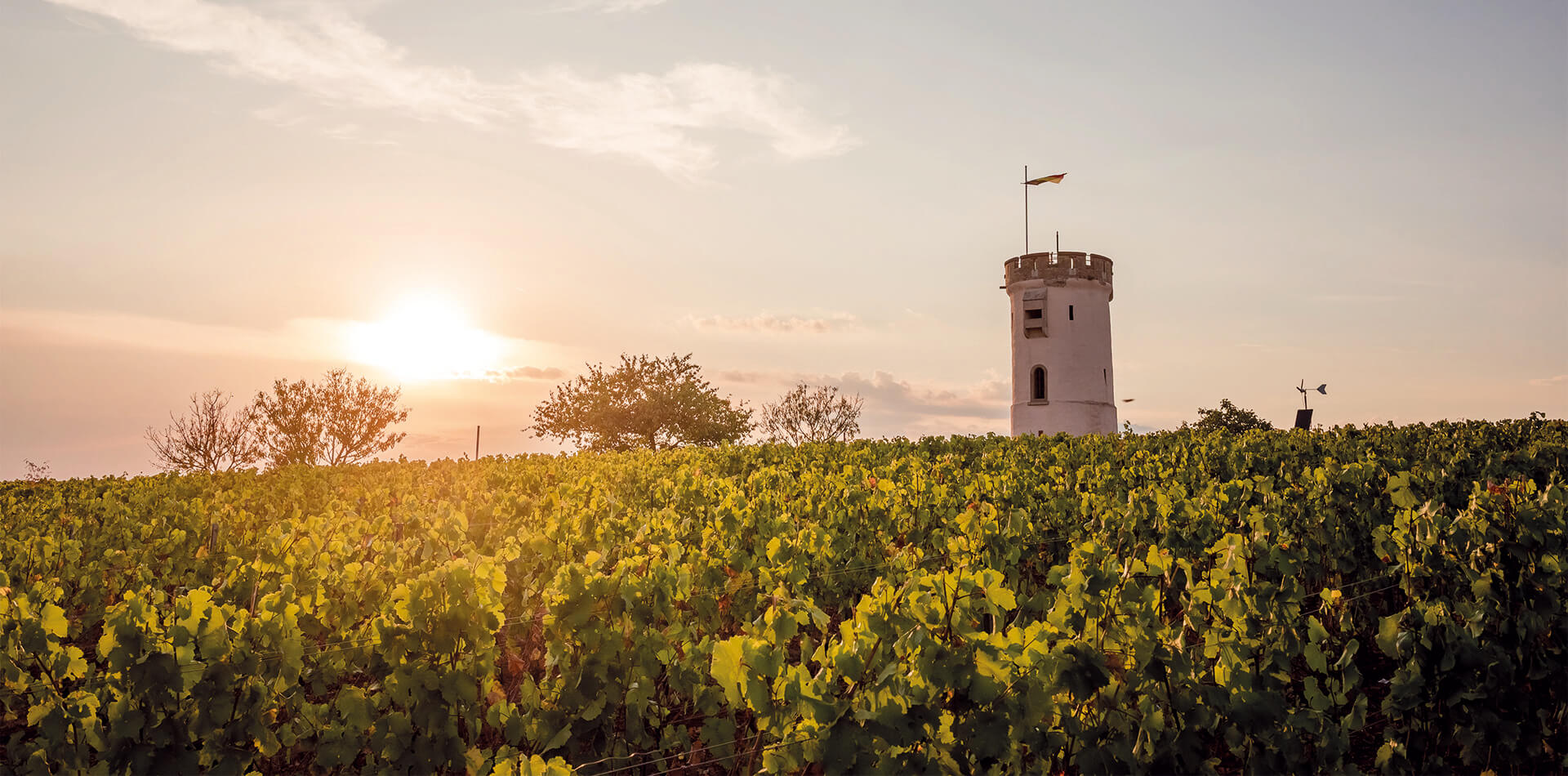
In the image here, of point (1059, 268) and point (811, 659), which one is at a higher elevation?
point (1059, 268)

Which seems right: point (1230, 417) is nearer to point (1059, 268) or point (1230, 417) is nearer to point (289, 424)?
point (1059, 268)

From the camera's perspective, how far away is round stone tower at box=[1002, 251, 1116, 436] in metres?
46.3

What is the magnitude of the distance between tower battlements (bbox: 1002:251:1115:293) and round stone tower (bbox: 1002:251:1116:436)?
41 millimetres

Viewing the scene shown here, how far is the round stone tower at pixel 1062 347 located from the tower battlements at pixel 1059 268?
4cm

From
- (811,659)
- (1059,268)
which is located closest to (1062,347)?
(1059,268)

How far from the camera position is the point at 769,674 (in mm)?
3393

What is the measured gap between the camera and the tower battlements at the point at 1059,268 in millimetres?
47094

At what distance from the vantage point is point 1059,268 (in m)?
47.1

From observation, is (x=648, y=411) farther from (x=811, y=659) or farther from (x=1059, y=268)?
(x=811, y=659)

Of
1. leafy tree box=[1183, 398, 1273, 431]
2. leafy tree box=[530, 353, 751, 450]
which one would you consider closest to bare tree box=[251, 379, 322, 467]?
leafy tree box=[530, 353, 751, 450]

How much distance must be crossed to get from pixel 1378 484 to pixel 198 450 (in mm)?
68548

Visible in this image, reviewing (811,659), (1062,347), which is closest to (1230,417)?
(1062,347)

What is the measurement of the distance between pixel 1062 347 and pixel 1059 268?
410cm

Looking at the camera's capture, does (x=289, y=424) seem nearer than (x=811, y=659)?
No
